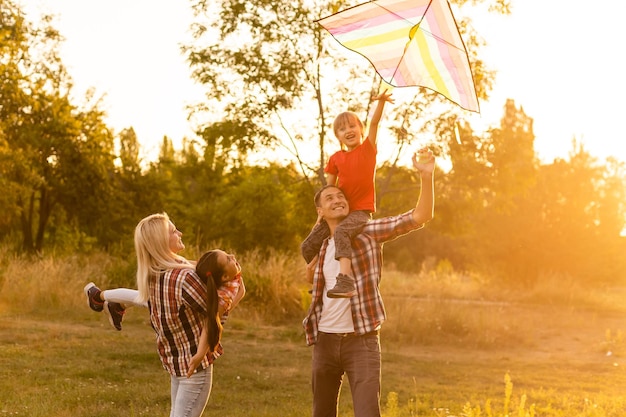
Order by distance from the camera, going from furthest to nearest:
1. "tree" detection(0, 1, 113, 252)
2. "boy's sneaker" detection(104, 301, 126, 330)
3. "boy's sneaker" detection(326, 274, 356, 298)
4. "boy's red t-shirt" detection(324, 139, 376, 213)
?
"tree" detection(0, 1, 113, 252) → "boy's red t-shirt" detection(324, 139, 376, 213) → "boy's sneaker" detection(104, 301, 126, 330) → "boy's sneaker" detection(326, 274, 356, 298)

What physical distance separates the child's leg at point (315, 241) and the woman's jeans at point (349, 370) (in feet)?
1.71

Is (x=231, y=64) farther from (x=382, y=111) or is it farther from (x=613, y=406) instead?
(x=382, y=111)

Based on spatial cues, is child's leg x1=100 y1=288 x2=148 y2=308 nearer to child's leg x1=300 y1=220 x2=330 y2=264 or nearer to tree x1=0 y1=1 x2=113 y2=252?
child's leg x1=300 y1=220 x2=330 y2=264

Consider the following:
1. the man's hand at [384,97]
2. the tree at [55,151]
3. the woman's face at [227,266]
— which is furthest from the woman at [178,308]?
the tree at [55,151]

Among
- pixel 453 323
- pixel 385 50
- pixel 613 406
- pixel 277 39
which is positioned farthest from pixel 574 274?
pixel 385 50

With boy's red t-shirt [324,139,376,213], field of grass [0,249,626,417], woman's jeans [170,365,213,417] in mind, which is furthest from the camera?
field of grass [0,249,626,417]

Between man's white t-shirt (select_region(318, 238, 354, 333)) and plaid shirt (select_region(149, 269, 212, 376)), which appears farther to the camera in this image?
man's white t-shirt (select_region(318, 238, 354, 333))

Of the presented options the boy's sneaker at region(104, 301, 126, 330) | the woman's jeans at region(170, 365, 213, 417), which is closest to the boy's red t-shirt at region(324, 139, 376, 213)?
the woman's jeans at region(170, 365, 213, 417)

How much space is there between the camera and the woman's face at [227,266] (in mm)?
4719

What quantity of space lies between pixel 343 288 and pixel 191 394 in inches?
41.2

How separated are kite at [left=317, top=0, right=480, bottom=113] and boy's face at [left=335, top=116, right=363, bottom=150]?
328mm

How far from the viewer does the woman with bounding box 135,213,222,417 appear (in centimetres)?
466

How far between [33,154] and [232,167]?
424 inches

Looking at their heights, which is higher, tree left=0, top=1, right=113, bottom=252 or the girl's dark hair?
tree left=0, top=1, right=113, bottom=252
